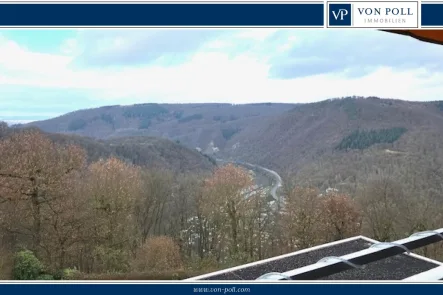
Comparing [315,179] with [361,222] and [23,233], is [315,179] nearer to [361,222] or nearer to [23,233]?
[361,222]

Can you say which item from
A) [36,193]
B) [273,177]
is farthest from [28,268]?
[273,177]

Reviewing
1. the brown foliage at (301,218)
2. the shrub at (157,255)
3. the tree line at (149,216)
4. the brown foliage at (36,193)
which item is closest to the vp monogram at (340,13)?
the tree line at (149,216)

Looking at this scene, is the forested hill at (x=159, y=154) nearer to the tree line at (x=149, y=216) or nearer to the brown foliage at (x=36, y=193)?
the tree line at (x=149, y=216)

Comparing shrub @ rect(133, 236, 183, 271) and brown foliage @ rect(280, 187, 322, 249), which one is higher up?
brown foliage @ rect(280, 187, 322, 249)

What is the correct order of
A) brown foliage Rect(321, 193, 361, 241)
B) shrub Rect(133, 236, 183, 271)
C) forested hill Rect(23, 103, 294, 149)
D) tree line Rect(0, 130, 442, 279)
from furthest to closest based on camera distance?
brown foliage Rect(321, 193, 361, 241), shrub Rect(133, 236, 183, 271), tree line Rect(0, 130, 442, 279), forested hill Rect(23, 103, 294, 149)

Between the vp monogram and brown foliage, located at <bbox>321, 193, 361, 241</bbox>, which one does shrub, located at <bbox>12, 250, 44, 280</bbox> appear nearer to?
the vp monogram

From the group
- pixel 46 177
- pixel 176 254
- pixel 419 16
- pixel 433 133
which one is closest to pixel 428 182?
pixel 433 133

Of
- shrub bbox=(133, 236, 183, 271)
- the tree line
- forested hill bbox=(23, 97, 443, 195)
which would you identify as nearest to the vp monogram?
the tree line

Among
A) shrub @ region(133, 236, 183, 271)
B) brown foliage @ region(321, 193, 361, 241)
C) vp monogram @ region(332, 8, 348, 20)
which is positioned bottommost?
shrub @ region(133, 236, 183, 271)

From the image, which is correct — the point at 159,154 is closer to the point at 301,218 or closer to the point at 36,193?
the point at 301,218
